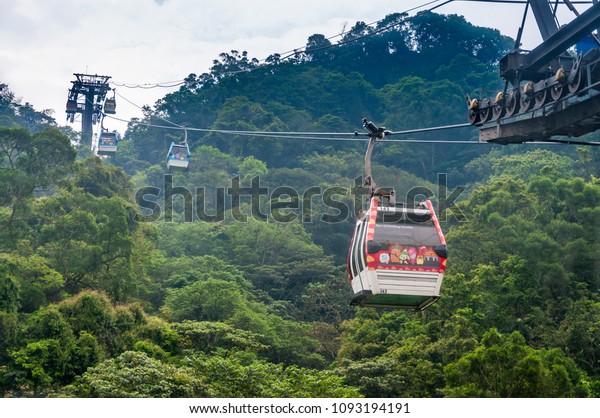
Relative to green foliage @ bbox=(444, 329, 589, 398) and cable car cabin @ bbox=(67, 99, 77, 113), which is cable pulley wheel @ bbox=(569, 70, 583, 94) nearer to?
green foliage @ bbox=(444, 329, 589, 398)

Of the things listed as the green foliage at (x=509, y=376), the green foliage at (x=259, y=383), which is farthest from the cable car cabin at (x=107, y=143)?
the green foliage at (x=509, y=376)

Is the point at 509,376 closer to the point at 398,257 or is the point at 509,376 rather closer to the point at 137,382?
the point at 398,257

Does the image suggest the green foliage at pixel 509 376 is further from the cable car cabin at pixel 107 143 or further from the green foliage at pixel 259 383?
the cable car cabin at pixel 107 143

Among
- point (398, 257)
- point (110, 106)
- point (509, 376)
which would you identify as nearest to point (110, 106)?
point (110, 106)

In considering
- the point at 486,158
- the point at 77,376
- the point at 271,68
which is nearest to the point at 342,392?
the point at 77,376

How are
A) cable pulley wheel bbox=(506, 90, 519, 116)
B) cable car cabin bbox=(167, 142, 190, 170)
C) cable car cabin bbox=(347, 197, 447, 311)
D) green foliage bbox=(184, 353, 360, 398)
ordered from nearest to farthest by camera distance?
cable car cabin bbox=(347, 197, 447, 311)
cable pulley wheel bbox=(506, 90, 519, 116)
green foliage bbox=(184, 353, 360, 398)
cable car cabin bbox=(167, 142, 190, 170)

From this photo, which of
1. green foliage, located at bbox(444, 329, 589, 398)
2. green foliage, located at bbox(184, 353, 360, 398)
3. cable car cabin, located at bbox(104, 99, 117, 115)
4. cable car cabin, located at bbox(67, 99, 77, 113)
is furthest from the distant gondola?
green foliage, located at bbox(444, 329, 589, 398)

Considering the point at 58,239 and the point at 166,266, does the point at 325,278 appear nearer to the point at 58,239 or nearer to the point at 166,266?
the point at 166,266
